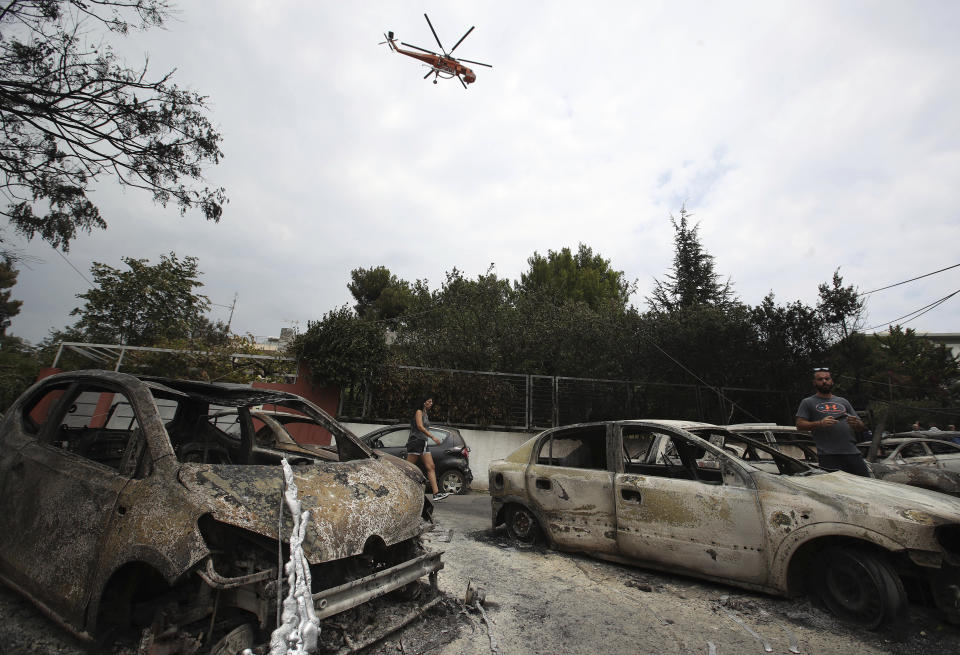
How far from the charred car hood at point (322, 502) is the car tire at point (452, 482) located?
5.95 meters

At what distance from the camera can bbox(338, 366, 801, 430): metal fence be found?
1119 centimetres

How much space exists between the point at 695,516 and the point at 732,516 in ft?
0.92

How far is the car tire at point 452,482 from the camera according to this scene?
8.78 metres

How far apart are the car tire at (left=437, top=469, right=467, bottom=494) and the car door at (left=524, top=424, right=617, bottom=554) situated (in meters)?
4.14

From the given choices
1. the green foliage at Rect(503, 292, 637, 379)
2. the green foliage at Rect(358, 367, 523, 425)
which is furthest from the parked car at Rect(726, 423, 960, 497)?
the green foliage at Rect(503, 292, 637, 379)

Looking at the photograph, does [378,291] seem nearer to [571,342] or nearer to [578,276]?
[578,276]

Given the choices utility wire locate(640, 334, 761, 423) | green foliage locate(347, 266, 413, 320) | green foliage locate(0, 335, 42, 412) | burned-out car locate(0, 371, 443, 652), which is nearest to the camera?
burned-out car locate(0, 371, 443, 652)

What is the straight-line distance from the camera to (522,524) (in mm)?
5078

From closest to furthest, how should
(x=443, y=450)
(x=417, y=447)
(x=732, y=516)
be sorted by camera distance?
(x=732, y=516)
(x=417, y=447)
(x=443, y=450)

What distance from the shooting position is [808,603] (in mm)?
3346

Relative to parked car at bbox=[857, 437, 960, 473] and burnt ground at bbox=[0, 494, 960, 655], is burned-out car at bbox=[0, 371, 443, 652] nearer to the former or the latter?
burnt ground at bbox=[0, 494, 960, 655]

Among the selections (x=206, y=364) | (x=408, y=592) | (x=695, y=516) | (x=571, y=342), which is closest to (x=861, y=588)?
(x=695, y=516)

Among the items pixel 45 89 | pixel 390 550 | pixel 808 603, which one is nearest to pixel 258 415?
pixel 390 550

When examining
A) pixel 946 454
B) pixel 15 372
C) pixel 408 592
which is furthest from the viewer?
pixel 15 372
